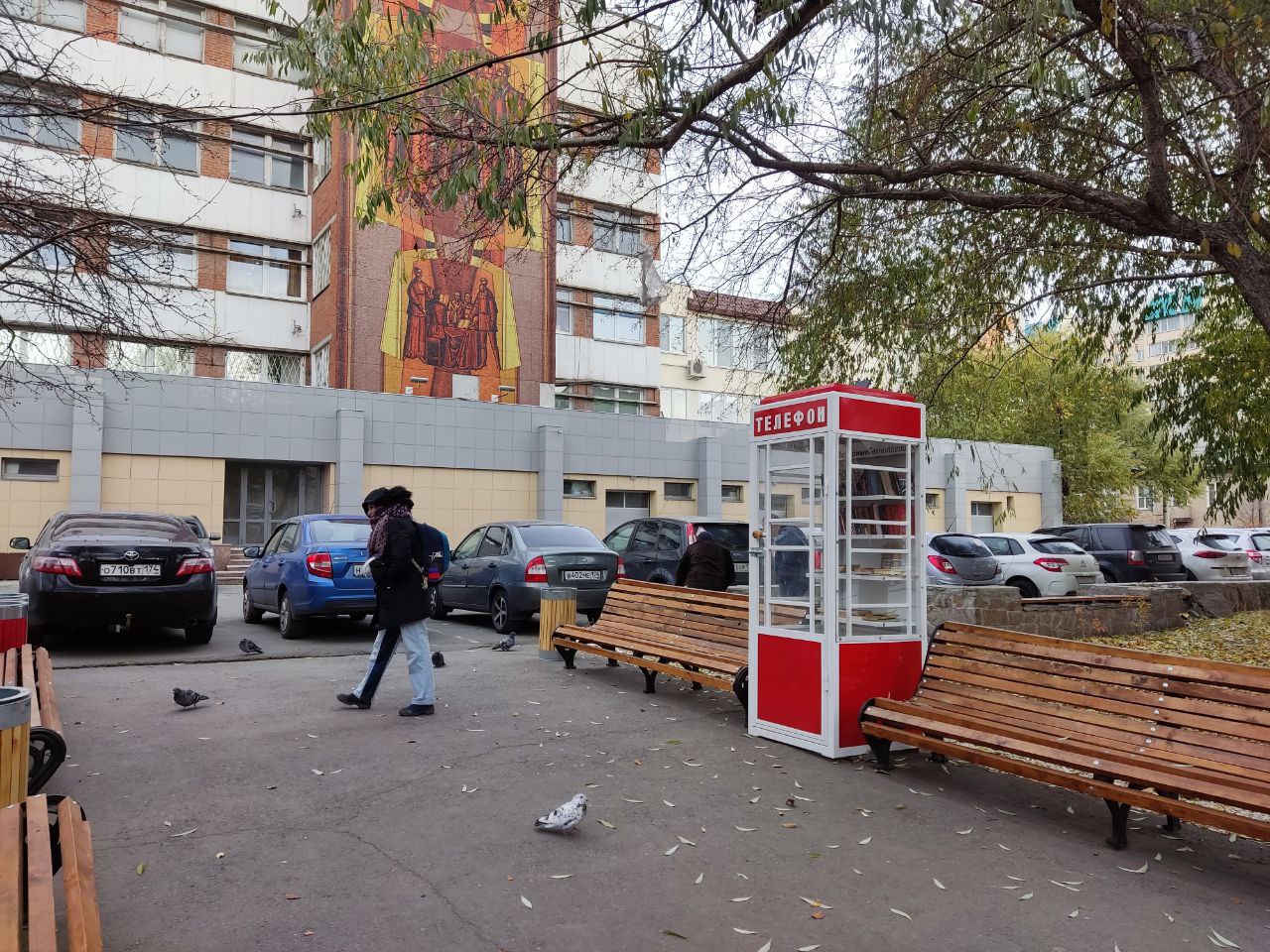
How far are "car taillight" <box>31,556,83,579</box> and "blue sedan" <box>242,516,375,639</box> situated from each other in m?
2.56

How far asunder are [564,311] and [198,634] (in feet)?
72.9

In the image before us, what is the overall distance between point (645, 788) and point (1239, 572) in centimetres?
2074

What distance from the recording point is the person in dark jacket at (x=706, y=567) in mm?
9953

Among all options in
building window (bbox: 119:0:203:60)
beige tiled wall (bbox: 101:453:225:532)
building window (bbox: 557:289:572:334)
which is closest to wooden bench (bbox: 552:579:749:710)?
beige tiled wall (bbox: 101:453:225:532)

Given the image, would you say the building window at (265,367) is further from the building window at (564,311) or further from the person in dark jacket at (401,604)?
the person in dark jacket at (401,604)

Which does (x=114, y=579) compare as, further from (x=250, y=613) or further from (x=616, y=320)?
(x=616, y=320)

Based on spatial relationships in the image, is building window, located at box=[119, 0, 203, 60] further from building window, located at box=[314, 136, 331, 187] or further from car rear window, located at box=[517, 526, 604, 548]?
car rear window, located at box=[517, 526, 604, 548]

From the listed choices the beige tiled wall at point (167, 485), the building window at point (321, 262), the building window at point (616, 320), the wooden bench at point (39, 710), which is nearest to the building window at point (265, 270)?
the building window at point (321, 262)

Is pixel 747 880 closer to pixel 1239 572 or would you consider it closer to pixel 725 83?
pixel 725 83

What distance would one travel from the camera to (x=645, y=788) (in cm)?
540

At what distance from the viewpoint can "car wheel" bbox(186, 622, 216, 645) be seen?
11176 millimetres

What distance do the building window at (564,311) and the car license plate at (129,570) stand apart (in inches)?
886

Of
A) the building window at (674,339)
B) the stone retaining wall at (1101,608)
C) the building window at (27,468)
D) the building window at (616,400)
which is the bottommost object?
the stone retaining wall at (1101,608)

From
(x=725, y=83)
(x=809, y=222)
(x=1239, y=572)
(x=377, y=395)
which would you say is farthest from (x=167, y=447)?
(x=1239, y=572)
